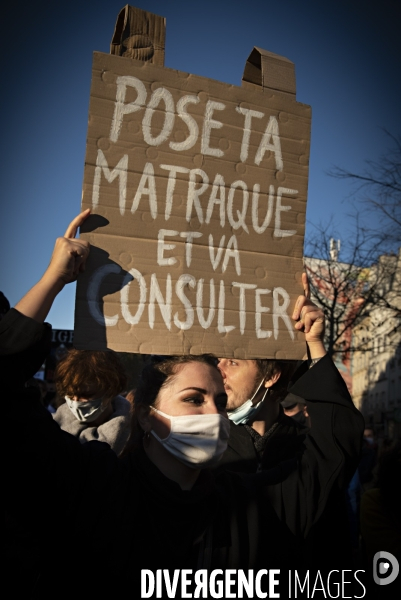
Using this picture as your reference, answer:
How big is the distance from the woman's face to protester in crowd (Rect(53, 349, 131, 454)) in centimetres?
133

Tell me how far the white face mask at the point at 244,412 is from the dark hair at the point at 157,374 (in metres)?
0.97

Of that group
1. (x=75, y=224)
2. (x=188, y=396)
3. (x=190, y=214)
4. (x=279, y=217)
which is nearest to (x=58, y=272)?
(x=75, y=224)

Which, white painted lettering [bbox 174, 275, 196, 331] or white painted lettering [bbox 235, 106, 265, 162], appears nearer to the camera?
white painted lettering [bbox 174, 275, 196, 331]

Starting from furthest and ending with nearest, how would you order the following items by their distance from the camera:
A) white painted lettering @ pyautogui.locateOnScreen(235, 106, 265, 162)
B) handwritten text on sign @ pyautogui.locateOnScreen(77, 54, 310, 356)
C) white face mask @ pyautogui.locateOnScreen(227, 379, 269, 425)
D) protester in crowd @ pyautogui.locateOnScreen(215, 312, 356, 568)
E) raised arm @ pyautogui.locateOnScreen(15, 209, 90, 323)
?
white face mask @ pyautogui.locateOnScreen(227, 379, 269, 425) < protester in crowd @ pyautogui.locateOnScreen(215, 312, 356, 568) < white painted lettering @ pyautogui.locateOnScreen(235, 106, 265, 162) < handwritten text on sign @ pyautogui.locateOnScreen(77, 54, 310, 356) < raised arm @ pyautogui.locateOnScreen(15, 209, 90, 323)

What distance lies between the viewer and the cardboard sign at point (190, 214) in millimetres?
2324

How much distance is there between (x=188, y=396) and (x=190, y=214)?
0.78m

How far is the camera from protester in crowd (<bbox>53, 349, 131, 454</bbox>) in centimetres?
372

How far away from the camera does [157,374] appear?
8.32ft

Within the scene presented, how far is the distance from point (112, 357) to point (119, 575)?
6.27 ft

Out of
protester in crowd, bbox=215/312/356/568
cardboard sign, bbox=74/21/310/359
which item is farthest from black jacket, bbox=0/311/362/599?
protester in crowd, bbox=215/312/356/568

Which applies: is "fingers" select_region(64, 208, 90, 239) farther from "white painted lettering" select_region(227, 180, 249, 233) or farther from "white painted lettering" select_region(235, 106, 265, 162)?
"white painted lettering" select_region(235, 106, 265, 162)

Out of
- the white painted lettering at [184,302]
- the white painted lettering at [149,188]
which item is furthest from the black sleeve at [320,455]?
the white painted lettering at [149,188]

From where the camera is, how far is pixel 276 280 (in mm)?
2596

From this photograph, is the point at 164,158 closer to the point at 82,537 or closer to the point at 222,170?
the point at 222,170
